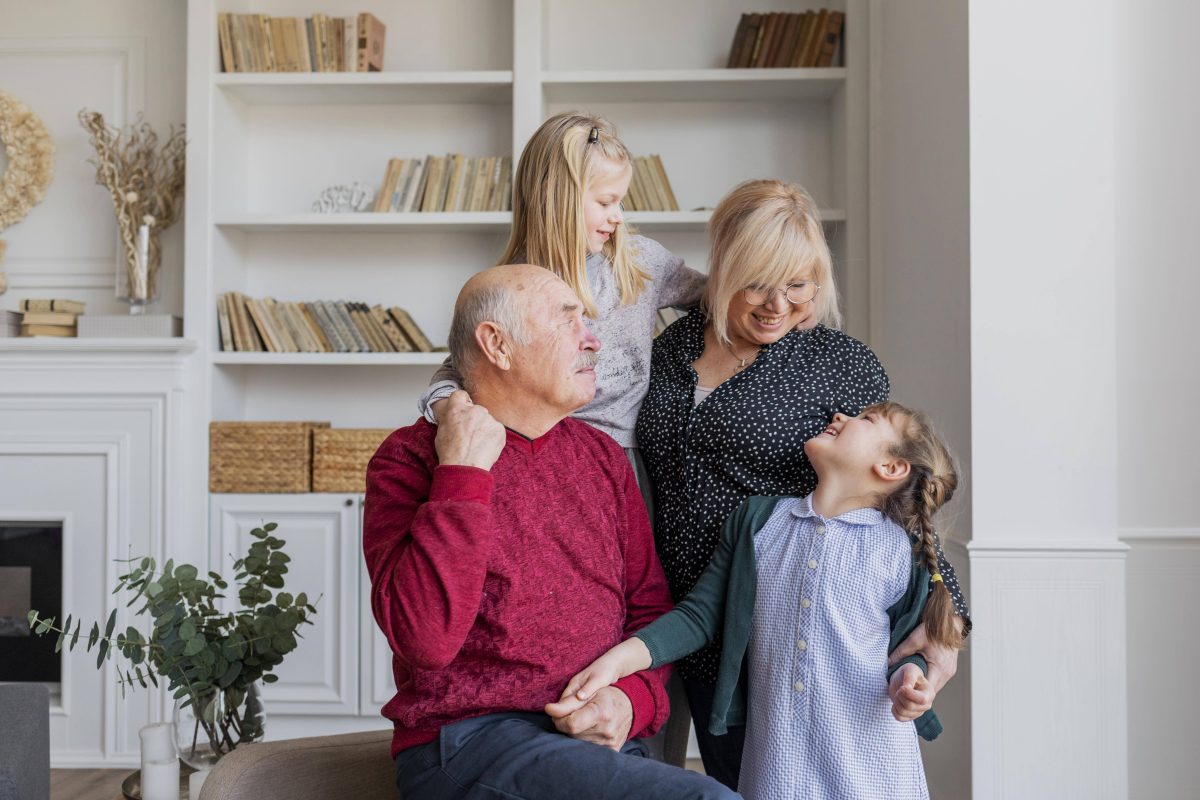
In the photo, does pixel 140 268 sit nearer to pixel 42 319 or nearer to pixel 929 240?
pixel 42 319

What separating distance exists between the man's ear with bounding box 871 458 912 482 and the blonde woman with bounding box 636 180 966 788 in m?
0.14

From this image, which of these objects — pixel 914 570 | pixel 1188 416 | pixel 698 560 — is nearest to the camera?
pixel 914 570

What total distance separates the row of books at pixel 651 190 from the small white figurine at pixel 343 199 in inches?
38.6

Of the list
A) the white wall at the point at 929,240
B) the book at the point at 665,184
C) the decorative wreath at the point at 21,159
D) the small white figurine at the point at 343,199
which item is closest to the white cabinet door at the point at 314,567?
the small white figurine at the point at 343,199

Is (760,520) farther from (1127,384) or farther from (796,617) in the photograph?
(1127,384)

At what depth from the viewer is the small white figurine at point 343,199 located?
3855mm

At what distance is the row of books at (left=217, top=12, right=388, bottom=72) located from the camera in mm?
3736

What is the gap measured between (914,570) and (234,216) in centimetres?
299

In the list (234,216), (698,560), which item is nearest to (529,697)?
(698,560)

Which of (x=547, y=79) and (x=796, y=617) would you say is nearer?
(x=796, y=617)

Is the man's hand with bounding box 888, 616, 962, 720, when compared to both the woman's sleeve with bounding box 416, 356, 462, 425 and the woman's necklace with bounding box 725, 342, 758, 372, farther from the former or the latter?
the woman's sleeve with bounding box 416, 356, 462, 425

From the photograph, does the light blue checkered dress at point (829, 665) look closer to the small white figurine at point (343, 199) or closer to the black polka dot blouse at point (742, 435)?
the black polka dot blouse at point (742, 435)

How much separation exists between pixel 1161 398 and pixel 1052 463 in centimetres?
45

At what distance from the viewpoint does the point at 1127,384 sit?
263 cm
